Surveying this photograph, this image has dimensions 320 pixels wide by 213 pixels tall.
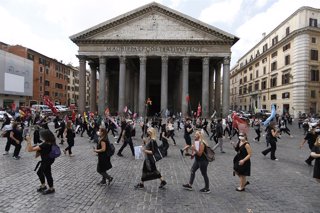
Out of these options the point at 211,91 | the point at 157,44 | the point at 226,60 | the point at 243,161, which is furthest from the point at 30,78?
the point at 243,161

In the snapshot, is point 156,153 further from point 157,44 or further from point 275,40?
point 275,40

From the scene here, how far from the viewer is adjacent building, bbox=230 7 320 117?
4218cm

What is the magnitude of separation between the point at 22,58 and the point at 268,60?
50.2 metres

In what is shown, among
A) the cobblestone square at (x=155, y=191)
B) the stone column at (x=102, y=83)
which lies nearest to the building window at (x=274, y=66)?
the stone column at (x=102, y=83)

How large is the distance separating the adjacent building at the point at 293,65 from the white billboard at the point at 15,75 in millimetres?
49753

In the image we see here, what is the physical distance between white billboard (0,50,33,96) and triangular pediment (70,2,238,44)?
20377 mm

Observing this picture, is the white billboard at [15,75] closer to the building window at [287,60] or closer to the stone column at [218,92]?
the stone column at [218,92]

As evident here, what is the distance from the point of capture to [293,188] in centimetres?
761

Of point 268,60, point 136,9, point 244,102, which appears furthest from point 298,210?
point 244,102

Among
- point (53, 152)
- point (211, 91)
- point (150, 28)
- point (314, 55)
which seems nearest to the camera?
point (53, 152)

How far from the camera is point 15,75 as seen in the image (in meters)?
51.6

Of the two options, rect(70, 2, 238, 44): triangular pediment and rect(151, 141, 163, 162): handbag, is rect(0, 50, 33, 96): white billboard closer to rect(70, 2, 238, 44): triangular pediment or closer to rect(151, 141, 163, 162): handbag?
rect(70, 2, 238, 44): triangular pediment

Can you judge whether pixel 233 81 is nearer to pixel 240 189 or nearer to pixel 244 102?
pixel 244 102

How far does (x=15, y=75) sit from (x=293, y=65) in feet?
166
